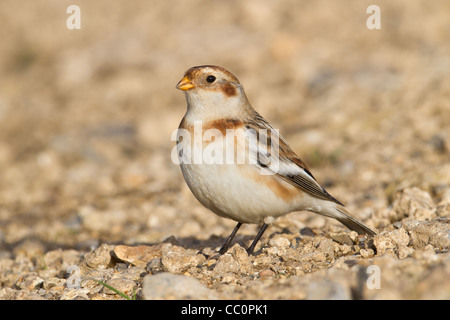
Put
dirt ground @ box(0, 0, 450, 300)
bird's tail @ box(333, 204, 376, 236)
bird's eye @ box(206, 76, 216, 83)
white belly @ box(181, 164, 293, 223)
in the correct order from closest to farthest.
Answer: dirt ground @ box(0, 0, 450, 300) < white belly @ box(181, 164, 293, 223) < bird's eye @ box(206, 76, 216, 83) < bird's tail @ box(333, 204, 376, 236)

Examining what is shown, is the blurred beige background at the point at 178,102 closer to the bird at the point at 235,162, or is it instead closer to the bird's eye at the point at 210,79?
the bird at the point at 235,162

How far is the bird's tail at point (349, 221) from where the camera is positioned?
184 inches

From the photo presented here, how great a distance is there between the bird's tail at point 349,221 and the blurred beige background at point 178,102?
472mm

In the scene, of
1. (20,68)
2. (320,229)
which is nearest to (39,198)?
(320,229)

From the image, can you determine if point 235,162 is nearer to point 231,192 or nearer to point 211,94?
point 231,192

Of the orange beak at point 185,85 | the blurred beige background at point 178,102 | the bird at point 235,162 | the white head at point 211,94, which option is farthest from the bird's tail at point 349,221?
the orange beak at point 185,85

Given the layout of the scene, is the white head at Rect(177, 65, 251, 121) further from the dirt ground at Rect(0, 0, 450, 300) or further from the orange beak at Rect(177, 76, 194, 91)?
the dirt ground at Rect(0, 0, 450, 300)

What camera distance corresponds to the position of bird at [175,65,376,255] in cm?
417

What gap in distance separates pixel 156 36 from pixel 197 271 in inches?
307

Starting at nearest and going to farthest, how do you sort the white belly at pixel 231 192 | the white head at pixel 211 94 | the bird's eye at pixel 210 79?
the white belly at pixel 231 192 → the white head at pixel 211 94 → the bird's eye at pixel 210 79

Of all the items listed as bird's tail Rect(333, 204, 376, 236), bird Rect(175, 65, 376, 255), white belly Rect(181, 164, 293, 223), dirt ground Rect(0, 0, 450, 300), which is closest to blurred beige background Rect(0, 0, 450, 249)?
dirt ground Rect(0, 0, 450, 300)

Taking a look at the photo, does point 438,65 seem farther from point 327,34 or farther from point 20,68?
point 20,68

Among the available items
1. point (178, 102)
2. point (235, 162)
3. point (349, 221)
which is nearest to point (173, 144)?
point (178, 102)
